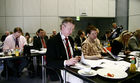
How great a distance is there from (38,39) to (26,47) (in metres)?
1.12

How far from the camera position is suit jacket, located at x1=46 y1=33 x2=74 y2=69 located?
1.61m

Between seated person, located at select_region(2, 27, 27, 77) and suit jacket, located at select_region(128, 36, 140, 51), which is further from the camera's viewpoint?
seated person, located at select_region(2, 27, 27, 77)

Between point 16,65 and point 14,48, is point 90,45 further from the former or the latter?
point 16,65

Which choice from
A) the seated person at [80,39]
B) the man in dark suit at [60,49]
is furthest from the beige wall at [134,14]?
the man in dark suit at [60,49]

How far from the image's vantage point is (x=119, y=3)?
23.3ft

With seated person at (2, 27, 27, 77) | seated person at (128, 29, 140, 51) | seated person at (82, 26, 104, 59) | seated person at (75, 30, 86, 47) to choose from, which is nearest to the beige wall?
seated person at (75, 30, 86, 47)

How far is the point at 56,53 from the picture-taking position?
5.62ft

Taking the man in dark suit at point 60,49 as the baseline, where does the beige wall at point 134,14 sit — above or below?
above

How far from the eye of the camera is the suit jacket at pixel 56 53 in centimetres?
161

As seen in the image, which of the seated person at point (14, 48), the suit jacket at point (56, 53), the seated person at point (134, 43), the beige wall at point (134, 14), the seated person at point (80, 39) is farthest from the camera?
the beige wall at point (134, 14)

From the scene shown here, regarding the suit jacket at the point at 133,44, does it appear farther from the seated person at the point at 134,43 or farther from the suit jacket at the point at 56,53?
the suit jacket at the point at 56,53

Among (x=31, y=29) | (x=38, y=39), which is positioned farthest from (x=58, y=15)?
(x=38, y=39)

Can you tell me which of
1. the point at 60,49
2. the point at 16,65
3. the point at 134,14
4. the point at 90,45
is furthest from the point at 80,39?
the point at 60,49

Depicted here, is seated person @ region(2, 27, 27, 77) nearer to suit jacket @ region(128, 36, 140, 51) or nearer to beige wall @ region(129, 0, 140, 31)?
suit jacket @ region(128, 36, 140, 51)
